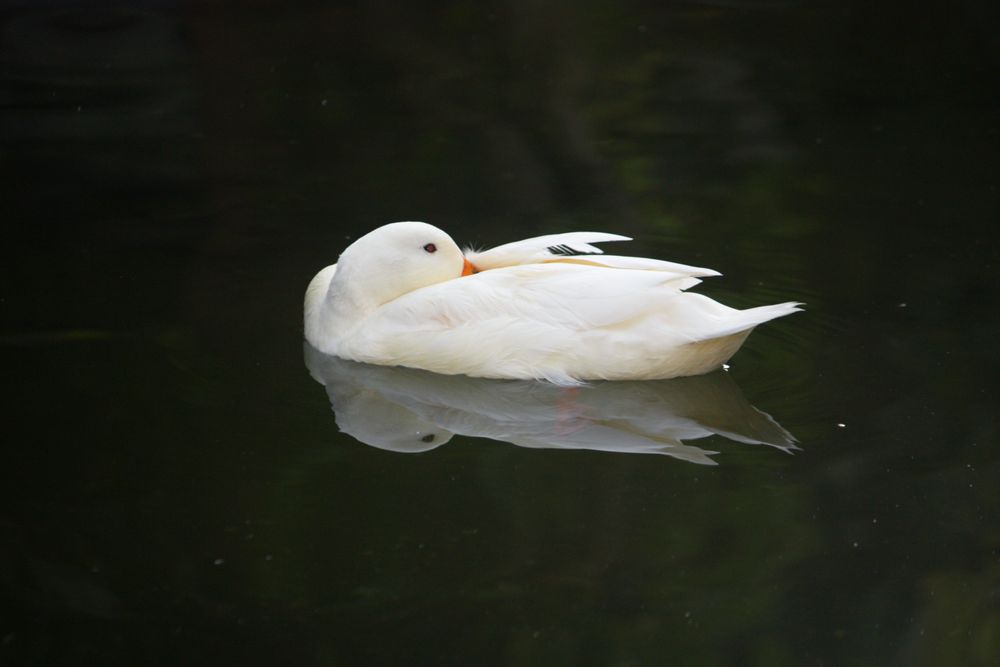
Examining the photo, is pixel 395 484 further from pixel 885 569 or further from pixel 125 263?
pixel 125 263

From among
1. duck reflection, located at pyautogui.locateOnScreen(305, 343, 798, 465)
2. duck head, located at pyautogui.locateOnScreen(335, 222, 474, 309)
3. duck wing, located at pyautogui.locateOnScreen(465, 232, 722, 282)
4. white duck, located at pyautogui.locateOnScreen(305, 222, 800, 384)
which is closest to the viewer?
duck reflection, located at pyautogui.locateOnScreen(305, 343, 798, 465)

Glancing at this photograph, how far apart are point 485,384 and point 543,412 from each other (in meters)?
0.32

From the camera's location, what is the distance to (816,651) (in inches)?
162

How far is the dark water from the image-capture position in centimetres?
423

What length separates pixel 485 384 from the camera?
563 centimetres

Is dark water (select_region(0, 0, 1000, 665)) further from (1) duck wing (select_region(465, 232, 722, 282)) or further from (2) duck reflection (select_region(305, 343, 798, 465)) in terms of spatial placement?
(1) duck wing (select_region(465, 232, 722, 282))

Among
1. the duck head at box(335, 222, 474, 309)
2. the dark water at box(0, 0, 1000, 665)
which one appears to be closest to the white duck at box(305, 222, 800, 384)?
the duck head at box(335, 222, 474, 309)

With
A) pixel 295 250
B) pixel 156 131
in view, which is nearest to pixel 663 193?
pixel 295 250

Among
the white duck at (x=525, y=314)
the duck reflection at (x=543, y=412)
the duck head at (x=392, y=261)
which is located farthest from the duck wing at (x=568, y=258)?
the duck reflection at (x=543, y=412)

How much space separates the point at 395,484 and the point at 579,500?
Answer: 636mm

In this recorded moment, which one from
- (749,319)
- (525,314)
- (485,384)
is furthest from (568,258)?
(749,319)

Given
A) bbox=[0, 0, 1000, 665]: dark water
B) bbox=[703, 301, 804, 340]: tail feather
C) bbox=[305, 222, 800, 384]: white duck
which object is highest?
bbox=[703, 301, 804, 340]: tail feather

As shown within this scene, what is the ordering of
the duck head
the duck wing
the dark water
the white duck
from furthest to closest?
the duck head, the duck wing, the white duck, the dark water

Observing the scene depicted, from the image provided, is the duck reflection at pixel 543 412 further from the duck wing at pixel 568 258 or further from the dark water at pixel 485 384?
the duck wing at pixel 568 258
